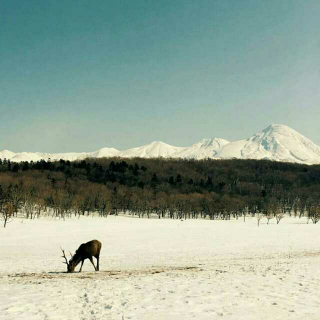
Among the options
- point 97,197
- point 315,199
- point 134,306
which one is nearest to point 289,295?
point 134,306

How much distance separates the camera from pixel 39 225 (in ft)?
263

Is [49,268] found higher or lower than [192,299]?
lower

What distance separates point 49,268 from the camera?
27.0 metres

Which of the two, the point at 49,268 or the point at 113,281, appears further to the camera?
the point at 49,268

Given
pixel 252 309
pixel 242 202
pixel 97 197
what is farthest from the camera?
pixel 242 202

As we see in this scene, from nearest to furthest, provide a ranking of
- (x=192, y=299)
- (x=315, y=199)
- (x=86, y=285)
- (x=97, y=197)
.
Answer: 1. (x=192, y=299)
2. (x=86, y=285)
3. (x=97, y=197)
4. (x=315, y=199)

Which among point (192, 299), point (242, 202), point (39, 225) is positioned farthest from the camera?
point (242, 202)

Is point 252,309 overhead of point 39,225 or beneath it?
overhead

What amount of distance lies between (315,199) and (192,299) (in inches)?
7979

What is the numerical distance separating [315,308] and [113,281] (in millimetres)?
10899

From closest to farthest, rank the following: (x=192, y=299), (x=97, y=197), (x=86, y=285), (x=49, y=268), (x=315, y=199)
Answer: (x=192, y=299), (x=86, y=285), (x=49, y=268), (x=97, y=197), (x=315, y=199)

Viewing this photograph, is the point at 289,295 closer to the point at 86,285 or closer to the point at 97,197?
the point at 86,285

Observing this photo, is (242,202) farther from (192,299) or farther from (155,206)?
(192,299)

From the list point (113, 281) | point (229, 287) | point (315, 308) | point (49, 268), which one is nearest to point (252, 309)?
point (315, 308)
